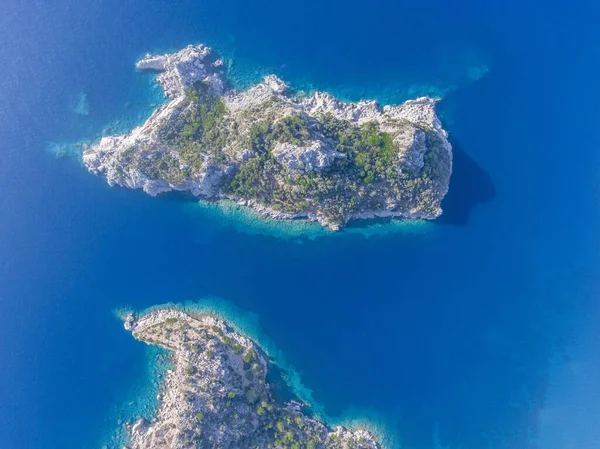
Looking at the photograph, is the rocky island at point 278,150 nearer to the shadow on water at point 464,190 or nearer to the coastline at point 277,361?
the shadow on water at point 464,190

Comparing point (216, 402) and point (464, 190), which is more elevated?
point (464, 190)

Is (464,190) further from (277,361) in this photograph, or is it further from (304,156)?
(277,361)

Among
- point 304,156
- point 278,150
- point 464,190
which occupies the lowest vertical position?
point 304,156

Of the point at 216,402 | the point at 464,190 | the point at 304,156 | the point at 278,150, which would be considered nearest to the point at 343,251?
the point at 304,156

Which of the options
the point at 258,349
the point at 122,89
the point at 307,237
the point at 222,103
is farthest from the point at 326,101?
the point at 258,349

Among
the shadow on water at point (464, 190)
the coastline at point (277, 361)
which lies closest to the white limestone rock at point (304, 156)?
the shadow on water at point (464, 190)

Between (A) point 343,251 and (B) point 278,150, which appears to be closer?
(B) point 278,150

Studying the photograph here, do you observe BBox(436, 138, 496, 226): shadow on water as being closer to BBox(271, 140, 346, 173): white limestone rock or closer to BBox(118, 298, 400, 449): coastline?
BBox(271, 140, 346, 173): white limestone rock
